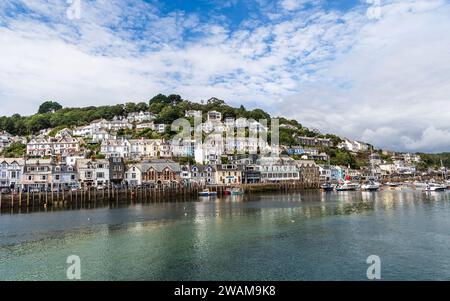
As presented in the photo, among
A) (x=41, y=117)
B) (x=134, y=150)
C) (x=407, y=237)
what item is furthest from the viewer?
(x=41, y=117)

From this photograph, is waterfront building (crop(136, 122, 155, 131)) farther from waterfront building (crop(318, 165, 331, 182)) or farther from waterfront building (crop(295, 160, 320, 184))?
waterfront building (crop(318, 165, 331, 182))

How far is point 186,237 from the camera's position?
23.2 metres

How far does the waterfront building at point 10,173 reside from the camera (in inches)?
2228

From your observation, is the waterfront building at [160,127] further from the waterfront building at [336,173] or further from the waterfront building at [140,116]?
the waterfront building at [336,173]

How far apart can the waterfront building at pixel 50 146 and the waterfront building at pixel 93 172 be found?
21.3 meters

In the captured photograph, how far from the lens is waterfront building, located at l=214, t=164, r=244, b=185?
73.4m

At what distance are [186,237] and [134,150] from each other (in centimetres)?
6127

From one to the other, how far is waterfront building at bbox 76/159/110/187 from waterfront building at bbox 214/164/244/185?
74.5ft

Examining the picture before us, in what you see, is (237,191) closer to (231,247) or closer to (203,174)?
(203,174)

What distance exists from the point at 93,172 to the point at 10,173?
13.0m

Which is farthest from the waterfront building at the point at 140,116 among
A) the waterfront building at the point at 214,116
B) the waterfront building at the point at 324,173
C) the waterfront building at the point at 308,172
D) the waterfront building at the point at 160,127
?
the waterfront building at the point at 324,173

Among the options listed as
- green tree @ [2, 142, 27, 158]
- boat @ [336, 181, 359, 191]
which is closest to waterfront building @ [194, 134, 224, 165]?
boat @ [336, 181, 359, 191]
